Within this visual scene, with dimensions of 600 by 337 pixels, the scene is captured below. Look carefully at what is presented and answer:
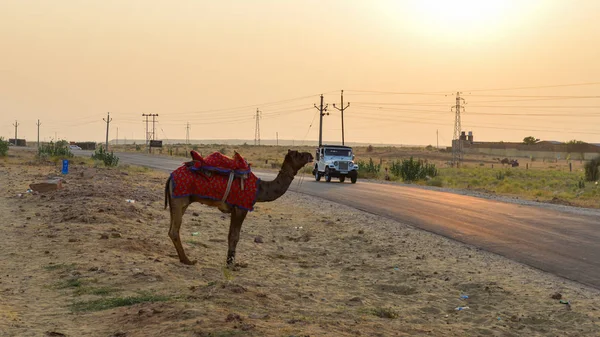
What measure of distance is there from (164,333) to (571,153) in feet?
477

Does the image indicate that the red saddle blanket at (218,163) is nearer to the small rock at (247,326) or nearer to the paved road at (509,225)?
the small rock at (247,326)

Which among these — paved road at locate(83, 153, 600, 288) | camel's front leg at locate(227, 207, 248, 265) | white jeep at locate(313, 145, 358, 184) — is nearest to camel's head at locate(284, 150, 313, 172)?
camel's front leg at locate(227, 207, 248, 265)

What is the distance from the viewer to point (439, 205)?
1006 inches

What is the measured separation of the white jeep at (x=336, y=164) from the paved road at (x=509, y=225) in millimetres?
9534

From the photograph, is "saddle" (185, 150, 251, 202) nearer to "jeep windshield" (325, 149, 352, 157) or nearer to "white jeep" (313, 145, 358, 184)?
"white jeep" (313, 145, 358, 184)

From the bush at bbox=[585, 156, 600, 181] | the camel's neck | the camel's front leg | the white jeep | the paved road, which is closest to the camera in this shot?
the camel's front leg

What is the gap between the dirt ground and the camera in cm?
719

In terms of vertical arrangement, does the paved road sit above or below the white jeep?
below

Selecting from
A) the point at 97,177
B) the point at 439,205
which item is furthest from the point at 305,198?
the point at 97,177

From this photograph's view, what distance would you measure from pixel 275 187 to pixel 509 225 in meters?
10.7

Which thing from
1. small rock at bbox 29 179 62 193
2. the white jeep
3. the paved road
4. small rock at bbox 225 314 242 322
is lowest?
the paved road

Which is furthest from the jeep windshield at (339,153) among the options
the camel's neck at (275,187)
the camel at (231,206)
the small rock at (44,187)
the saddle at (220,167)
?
the saddle at (220,167)

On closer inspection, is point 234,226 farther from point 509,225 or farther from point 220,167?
point 509,225

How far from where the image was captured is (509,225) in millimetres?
19141
